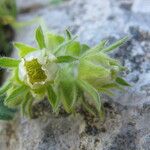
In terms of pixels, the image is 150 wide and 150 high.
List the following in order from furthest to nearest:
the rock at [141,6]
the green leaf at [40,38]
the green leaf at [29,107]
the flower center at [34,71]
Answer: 1. the rock at [141,6]
2. the green leaf at [29,107]
3. the green leaf at [40,38]
4. the flower center at [34,71]

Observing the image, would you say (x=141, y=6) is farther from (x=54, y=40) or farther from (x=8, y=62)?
(x=8, y=62)

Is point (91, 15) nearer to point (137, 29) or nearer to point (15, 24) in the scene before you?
point (137, 29)

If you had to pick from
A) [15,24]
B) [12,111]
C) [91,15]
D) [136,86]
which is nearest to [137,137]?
[136,86]

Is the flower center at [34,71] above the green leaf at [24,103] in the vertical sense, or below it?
above

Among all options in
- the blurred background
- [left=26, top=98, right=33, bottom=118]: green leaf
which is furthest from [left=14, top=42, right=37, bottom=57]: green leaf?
the blurred background

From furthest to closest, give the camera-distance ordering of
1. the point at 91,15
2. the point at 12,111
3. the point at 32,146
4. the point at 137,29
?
the point at 91,15 < the point at 137,29 < the point at 12,111 < the point at 32,146

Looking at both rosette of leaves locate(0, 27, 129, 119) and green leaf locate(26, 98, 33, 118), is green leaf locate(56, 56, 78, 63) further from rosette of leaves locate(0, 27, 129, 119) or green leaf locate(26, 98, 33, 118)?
green leaf locate(26, 98, 33, 118)

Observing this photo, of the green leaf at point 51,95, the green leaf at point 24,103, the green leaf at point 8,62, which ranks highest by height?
the green leaf at point 8,62

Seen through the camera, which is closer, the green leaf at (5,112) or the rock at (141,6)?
the green leaf at (5,112)

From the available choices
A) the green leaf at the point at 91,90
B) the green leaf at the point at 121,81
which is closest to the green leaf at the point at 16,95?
the green leaf at the point at 91,90

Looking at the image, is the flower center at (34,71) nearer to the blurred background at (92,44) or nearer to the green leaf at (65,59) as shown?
the green leaf at (65,59)
